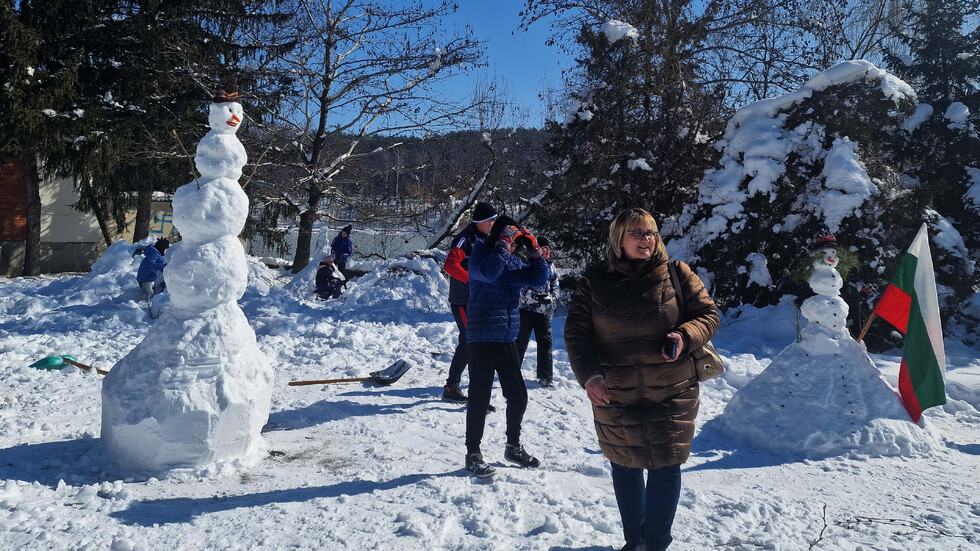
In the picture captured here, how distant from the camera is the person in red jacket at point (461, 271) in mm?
4082

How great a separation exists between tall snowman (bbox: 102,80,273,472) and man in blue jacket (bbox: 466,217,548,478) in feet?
4.73

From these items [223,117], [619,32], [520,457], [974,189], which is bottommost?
[520,457]

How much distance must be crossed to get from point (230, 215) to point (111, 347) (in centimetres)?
438

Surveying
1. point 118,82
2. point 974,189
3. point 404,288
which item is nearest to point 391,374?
point 404,288

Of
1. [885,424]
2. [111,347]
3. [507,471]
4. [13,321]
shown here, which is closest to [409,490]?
[507,471]

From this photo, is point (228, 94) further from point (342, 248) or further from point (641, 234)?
point (342, 248)

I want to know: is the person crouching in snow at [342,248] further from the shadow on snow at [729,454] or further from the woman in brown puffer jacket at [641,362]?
the woman in brown puffer jacket at [641,362]

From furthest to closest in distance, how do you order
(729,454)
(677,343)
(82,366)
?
(82,366), (729,454), (677,343)

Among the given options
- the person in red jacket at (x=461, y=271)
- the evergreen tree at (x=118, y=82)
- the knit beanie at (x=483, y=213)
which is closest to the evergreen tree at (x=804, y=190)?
the person in red jacket at (x=461, y=271)

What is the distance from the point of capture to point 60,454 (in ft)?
12.3

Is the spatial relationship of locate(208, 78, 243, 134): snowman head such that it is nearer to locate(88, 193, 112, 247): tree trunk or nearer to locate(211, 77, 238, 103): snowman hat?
locate(211, 77, 238, 103): snowman hat

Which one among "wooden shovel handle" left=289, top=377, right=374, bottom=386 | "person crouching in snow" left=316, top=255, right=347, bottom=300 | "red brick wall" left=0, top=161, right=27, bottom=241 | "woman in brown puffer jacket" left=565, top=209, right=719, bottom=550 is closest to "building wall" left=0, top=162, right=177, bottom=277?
"red brick wall" left=0, top=161, right=27, bottom=241

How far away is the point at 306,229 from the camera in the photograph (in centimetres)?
1517

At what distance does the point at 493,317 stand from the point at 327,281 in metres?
8.40
